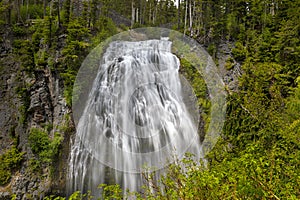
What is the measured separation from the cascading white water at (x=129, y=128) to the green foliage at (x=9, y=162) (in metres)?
2.61

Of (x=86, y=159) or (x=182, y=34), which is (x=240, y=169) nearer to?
(x=86, y=159)

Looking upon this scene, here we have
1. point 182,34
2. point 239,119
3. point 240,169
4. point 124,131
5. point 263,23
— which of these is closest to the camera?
point 240,169

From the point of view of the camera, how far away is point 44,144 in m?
11.0

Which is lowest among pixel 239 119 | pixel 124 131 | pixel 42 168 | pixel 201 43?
pixel 42 168

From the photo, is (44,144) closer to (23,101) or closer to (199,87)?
(23,101)

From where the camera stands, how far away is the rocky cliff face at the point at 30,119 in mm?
10340

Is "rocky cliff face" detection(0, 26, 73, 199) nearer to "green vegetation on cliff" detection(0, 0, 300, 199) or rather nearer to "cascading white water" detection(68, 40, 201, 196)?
"green vegetation on cliff" detection(0, 0, 300, 199)

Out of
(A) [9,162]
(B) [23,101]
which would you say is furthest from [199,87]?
(A) [9,162]

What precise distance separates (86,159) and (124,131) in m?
2.11

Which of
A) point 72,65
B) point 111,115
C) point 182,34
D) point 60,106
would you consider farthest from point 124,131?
point 182,34

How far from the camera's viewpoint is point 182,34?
18844 mm

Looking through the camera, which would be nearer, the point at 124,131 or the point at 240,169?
the point at 240,169

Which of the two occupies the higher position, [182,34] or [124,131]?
[182,34]

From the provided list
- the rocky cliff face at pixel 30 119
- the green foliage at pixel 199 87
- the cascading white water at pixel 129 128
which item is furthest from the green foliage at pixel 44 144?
the green foliage at pixel 199 87
